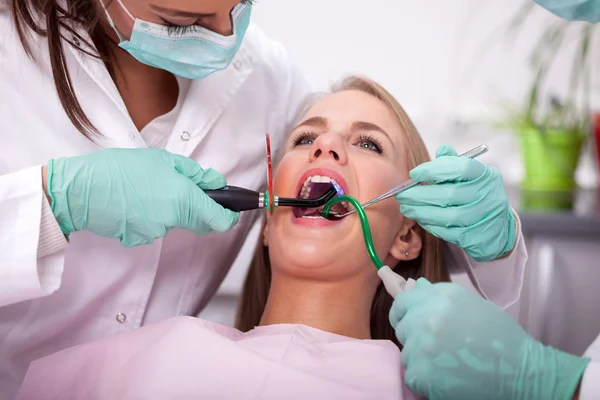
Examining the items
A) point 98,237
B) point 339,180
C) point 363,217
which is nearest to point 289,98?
point 339,180

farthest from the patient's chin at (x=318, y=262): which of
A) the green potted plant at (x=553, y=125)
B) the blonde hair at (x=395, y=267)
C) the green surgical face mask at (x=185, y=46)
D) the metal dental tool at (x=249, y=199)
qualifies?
the green potted plant at (x=553, y=125)

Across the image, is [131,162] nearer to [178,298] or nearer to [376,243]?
[178,298]

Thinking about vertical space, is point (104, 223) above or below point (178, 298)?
above

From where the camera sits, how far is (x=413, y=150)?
175cm

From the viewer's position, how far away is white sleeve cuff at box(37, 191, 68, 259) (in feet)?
4.25

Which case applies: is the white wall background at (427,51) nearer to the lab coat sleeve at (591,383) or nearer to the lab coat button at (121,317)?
the lab coat button at (121,317)

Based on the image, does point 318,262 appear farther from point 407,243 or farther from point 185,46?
point 185,46

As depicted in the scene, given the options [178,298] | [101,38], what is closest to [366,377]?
[178,298]

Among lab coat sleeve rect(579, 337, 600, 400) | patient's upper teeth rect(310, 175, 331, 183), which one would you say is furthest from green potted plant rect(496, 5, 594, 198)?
lab coat sleeve rect(579, 337, 600, 400)

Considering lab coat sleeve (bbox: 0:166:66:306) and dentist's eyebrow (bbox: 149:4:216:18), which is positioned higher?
dentist's eyebrow (bbox: 149:4:216:18)

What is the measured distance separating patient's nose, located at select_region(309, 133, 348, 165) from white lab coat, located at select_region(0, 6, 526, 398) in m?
0.24

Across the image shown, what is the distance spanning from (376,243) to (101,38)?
2.67 feet

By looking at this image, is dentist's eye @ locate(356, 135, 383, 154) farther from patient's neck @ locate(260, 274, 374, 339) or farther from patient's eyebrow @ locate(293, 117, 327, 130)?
patient's neck @ locate(260, 274, 374, 339)

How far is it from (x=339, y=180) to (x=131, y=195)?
0.48 meters
